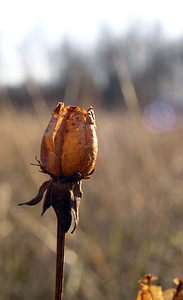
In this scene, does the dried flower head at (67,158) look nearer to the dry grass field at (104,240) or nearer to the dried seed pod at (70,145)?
the dried seed pod at (70,145)

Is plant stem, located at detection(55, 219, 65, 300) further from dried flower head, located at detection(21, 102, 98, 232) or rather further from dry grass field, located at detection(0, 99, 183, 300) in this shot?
dry grass field, located at detection(0, 99, 183, 300)

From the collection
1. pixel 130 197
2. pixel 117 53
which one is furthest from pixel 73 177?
pixel 130 197

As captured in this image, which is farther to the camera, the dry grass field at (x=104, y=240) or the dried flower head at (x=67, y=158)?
the dry grass field at (x=104, y=240)

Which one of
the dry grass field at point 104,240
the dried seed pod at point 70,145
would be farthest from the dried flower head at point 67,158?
the dry grass field at point 104,240

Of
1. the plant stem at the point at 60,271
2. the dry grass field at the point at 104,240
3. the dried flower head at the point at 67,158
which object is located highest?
the dried flower head at the point at 67,158

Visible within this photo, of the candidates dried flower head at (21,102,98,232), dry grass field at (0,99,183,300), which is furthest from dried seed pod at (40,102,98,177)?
dry grass field at (0,99,183,300)

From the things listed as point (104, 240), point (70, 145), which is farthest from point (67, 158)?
point (104, 240)

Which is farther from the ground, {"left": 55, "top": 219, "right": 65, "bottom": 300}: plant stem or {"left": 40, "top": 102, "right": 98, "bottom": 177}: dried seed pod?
{"left": 40, "top": 102, "right": 98, "bottom": 177}: dried seed pod

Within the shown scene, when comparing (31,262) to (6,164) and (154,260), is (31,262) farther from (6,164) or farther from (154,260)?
(6,164)

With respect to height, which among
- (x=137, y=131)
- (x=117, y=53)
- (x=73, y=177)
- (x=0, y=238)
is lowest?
(x=0, y=238)
